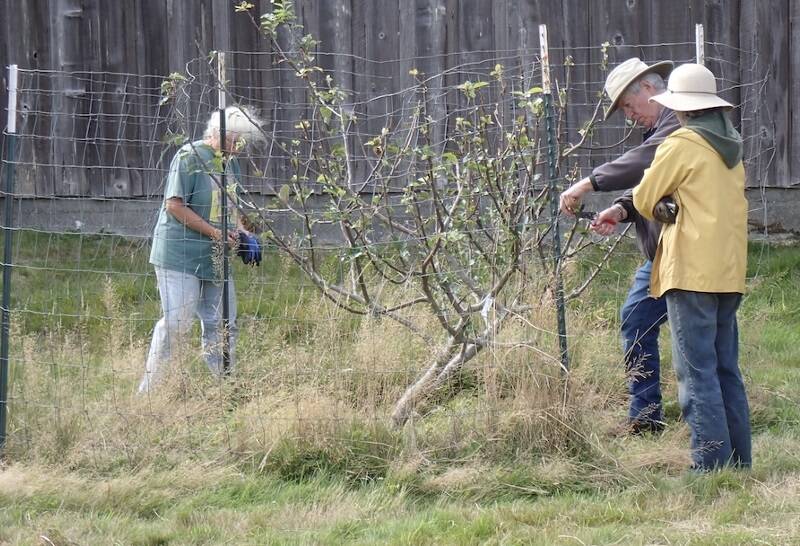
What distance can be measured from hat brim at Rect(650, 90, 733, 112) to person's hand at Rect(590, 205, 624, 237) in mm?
544

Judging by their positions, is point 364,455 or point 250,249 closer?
point 364,455

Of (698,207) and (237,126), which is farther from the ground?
(237,126)

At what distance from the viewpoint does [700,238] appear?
4984 millimetres

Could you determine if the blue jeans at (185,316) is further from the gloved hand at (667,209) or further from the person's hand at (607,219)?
the gloved hand at (667,209)

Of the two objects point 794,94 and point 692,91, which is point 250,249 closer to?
point 692,91

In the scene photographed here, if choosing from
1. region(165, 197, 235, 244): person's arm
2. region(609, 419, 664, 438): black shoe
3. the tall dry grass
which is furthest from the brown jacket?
region(165, 197, 235, 244): person's arm

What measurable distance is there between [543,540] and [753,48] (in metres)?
5.89

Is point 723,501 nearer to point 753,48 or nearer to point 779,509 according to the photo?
point 779,509

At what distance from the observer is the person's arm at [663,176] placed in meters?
Answer: 4.96

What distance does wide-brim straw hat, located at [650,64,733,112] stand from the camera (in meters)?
5.00

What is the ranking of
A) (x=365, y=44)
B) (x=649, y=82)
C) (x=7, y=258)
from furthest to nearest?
(x=365, y=44), (x=7, y=258), (x=649, y=82)

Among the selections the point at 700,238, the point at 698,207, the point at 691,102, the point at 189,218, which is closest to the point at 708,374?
the point at 700,238

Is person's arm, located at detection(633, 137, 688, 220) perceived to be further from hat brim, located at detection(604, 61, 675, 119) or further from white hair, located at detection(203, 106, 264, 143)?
white hair, located at detection(203, 106, 264, 143)

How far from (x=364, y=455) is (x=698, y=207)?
1.89 meters
